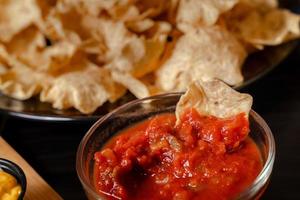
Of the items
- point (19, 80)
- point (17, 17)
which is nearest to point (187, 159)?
point (19, 80)

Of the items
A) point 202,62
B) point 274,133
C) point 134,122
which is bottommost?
point 274,133

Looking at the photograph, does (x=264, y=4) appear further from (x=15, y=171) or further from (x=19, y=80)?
(x=15, y=171)

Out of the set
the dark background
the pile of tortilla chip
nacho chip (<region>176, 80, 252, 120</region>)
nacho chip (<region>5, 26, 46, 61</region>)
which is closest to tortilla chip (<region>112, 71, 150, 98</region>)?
the pile of tortilla chip

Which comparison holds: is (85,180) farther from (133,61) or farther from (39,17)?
(39,17)

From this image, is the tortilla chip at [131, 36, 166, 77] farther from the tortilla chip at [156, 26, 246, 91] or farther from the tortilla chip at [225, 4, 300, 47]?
the tortilla chip at [225, 4, 300, 47]

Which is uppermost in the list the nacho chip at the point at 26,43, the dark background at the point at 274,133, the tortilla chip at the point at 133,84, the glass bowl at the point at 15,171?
the glass bowl at the point at 15,171

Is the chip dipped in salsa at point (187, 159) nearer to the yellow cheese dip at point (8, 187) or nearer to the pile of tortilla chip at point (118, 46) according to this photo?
the yellow cheese dip at point (8, 187)

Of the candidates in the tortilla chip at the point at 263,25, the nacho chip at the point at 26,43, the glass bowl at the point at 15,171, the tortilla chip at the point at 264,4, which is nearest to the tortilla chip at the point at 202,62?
the tortilla chip at the point at 263,25
